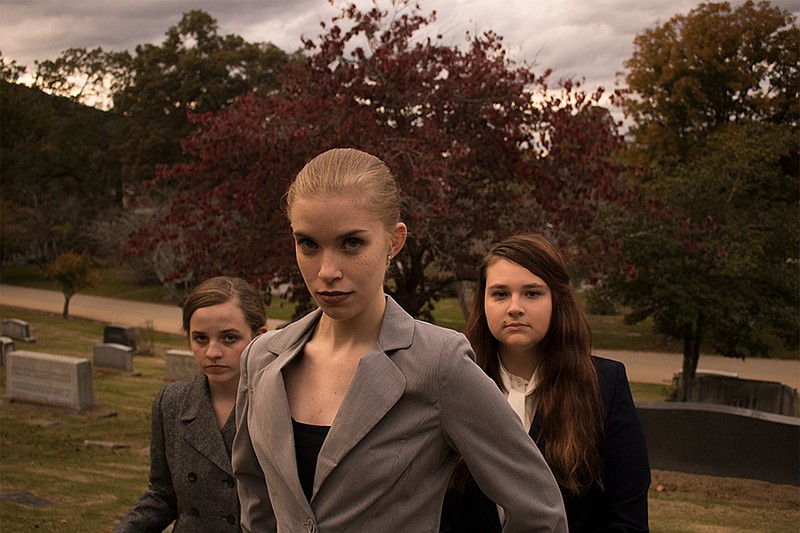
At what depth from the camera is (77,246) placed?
145 feet

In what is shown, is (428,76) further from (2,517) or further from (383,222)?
(383,222)

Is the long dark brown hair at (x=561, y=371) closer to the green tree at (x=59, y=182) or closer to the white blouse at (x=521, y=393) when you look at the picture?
the white blouse at (x=521, y=393)

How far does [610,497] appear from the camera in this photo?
2793mm

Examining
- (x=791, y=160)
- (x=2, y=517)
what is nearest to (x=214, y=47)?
(x=791, y=160)

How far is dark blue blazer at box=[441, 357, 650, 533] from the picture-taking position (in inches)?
108

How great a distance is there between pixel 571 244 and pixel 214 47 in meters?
35.1

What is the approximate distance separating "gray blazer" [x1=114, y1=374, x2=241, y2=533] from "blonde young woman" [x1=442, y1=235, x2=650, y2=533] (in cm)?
77

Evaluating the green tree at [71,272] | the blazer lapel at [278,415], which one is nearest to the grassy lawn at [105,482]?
the blazer lapel at [278,415]

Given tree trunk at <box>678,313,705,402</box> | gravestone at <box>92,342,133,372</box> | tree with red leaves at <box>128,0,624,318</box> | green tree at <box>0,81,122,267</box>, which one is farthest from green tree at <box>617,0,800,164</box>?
green tree at <box>0,81,122,267</box>

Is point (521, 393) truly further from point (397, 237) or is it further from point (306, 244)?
point (306, 244)

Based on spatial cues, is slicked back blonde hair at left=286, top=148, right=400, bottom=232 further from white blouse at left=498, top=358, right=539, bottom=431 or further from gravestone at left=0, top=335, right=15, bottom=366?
gravestone at left=0, top=335, right=15, bottom=366

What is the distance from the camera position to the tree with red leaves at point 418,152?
32.1 feet

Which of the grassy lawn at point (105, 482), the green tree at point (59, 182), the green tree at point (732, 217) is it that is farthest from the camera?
the green tree at point (59, 182)

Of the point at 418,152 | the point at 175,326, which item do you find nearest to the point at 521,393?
the point at 418,152
